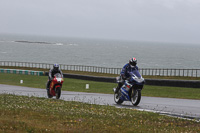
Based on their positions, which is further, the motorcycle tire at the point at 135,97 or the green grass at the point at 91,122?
the motorcycle tire at the point at 135,97

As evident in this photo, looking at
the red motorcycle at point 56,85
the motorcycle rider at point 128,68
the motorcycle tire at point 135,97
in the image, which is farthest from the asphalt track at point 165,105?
the motorcycle rider at point 128,68

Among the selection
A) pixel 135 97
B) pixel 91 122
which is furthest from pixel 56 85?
pixel 91 122

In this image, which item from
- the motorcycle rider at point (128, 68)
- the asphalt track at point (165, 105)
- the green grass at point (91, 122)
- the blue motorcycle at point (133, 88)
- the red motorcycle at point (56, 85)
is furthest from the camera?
the red motorcycle at point (56, 85)

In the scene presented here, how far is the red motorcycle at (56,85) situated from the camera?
62.2 ft

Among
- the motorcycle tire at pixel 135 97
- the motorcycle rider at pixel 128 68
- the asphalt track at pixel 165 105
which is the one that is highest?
the motorcycle rider at pixel 128 68

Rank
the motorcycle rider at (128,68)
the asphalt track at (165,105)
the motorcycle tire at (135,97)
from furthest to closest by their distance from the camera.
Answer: the motorcycle rider at (128,68)
the motorcycle tire at (135,97)
the asphalt track at (165,105)

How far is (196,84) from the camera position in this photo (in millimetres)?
28562

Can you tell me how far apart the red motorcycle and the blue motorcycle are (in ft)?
12.5

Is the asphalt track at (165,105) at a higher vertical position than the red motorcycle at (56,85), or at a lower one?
lower

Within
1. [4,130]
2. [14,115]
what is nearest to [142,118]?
[14,115]

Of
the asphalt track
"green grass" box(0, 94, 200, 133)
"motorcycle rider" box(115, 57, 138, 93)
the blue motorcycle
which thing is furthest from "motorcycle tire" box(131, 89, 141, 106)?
"green grass" box(0, 94, 200, 133)

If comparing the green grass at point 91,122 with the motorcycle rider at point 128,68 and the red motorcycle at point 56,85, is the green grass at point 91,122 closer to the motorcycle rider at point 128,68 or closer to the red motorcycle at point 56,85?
the motorcycle rider at point 128,68

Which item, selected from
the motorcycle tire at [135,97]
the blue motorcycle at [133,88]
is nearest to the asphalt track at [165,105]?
the motorcycle tire at [135,97]

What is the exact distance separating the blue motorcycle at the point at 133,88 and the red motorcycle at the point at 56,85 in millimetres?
3812
